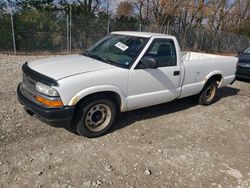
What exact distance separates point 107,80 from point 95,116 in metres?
0.68

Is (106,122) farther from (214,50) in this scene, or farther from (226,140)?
(214,50)

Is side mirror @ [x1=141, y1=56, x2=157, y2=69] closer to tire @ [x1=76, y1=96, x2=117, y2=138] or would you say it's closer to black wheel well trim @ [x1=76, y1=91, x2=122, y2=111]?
black wheel well trim @ [x1=76, y1=91, x2=122, y2=111]

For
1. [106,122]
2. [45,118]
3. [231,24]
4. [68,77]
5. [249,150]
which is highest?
[231,24]

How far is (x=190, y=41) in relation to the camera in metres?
20.9

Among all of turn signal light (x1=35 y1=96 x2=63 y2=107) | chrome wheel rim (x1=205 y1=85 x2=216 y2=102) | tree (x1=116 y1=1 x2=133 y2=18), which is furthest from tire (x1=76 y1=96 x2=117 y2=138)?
tree (x1=116 y1=1 x2=133 y2=18)

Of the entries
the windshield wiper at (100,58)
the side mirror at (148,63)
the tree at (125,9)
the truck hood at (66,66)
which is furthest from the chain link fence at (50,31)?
the side mirror at (148,63)

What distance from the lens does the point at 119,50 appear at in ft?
13.5

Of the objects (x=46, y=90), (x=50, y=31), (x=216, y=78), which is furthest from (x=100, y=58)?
(x=50, y=31)

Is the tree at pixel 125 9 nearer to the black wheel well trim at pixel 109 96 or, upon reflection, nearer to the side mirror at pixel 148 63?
the side mirror at pixel 148 63

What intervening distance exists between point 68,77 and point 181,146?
2.20m

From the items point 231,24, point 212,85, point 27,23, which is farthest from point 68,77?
→ point 231,24

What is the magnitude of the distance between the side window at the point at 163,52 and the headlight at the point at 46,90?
5.96 ft

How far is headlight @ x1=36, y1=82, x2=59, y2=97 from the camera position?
10.2ft

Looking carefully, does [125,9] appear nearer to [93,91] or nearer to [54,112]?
[93,91]
